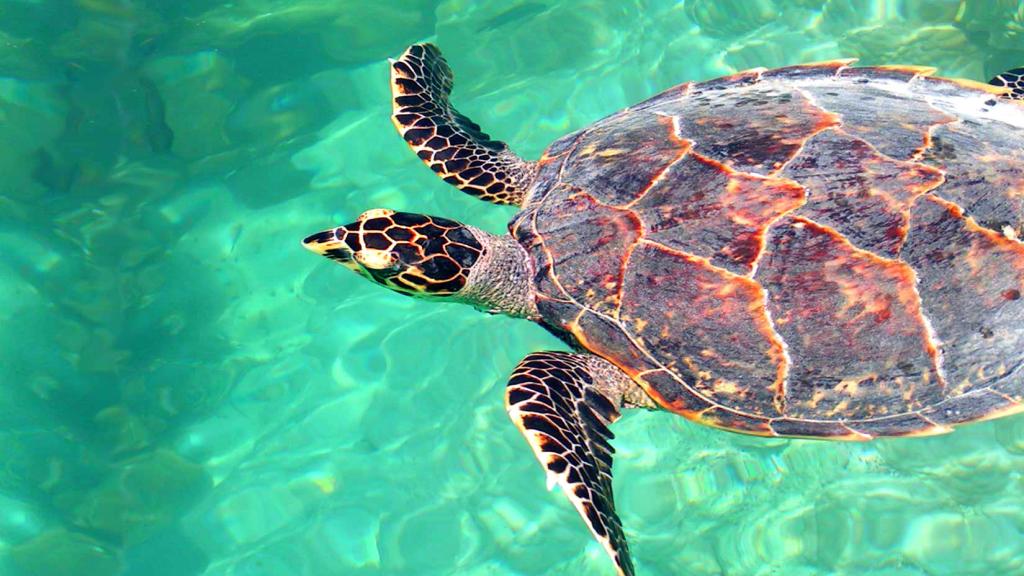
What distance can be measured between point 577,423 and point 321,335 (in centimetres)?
310

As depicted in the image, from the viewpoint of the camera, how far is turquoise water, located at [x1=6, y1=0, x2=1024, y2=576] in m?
4.99

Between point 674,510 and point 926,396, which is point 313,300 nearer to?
point 674,510

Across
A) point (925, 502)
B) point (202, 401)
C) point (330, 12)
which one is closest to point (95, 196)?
point (202, 401)

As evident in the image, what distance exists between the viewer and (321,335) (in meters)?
5.96

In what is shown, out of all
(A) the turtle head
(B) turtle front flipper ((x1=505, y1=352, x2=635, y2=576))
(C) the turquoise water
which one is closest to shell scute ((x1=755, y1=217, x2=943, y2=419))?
(B) turtle front flipper ((x1=505, y1=352, x2=635, y2=576))

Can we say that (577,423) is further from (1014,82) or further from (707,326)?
(1014,82)

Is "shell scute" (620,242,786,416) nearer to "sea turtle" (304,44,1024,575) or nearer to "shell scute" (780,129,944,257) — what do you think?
"sea turtle" (304,44,1024,575)

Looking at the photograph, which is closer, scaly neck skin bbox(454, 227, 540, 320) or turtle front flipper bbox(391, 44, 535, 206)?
scaly neck skin bbox(454, 227, 540, 320)

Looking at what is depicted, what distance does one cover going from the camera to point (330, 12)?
6.56 m

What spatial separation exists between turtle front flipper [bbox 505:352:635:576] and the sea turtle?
1cm

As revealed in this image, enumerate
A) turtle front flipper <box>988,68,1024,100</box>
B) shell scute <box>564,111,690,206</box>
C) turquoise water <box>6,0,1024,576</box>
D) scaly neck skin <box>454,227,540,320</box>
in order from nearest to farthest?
shell scute <box>564,111,690,206</box>
scaly neck skin <box>454,227,540,320</box>
turtle front flipper <box>988,68,1024,100</box>
turquoise water <box>6,0,1024,576</box>

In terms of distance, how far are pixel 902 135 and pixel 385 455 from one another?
4.06 m

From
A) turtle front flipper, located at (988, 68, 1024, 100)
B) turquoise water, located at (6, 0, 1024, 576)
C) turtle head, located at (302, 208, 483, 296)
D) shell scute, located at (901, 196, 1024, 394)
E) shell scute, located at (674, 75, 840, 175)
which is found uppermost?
shell scute, located at (674, 75, 840, 175)

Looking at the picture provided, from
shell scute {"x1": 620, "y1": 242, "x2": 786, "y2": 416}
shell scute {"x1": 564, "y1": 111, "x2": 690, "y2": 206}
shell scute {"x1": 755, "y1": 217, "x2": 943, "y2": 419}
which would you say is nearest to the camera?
shell scute {"x1": 755, "y1": 217, "x2": 943, "y2": 419}
